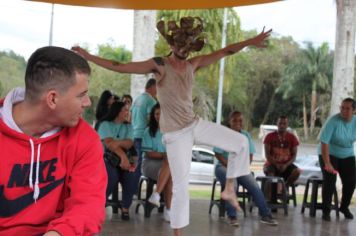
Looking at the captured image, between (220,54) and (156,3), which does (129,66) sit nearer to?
(220,54)

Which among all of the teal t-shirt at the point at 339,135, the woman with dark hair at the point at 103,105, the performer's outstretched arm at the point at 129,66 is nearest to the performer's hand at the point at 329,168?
the teal t-shirt at the point at 339,135

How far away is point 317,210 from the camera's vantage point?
7387 millimetres

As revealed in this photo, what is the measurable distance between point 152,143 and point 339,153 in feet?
7.16

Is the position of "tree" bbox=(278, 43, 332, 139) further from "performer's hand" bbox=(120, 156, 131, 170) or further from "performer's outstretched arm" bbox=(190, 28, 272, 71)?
"performer's outstretched arm" bbox=(190, 28, 272, 71)

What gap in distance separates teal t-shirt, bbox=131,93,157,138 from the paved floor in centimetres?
95

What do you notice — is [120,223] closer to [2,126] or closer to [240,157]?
[240,157]

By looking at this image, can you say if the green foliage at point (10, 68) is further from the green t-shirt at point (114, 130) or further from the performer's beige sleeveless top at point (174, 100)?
the performer's beige sleeveless top at point (174, 100)

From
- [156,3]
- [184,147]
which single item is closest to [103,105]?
[156,3]

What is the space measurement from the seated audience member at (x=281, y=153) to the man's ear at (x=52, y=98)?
5.72m

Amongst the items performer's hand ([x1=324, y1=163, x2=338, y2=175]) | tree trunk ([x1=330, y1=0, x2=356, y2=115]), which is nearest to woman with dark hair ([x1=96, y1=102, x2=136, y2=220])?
performer's hand ([x1=324, y1=163, x2=338, y2=175])

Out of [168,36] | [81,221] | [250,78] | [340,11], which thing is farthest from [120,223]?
[250,78]

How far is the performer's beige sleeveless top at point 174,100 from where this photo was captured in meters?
4.36

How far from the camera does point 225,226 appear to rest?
19.3 feet

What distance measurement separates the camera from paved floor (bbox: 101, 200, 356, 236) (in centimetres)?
544
